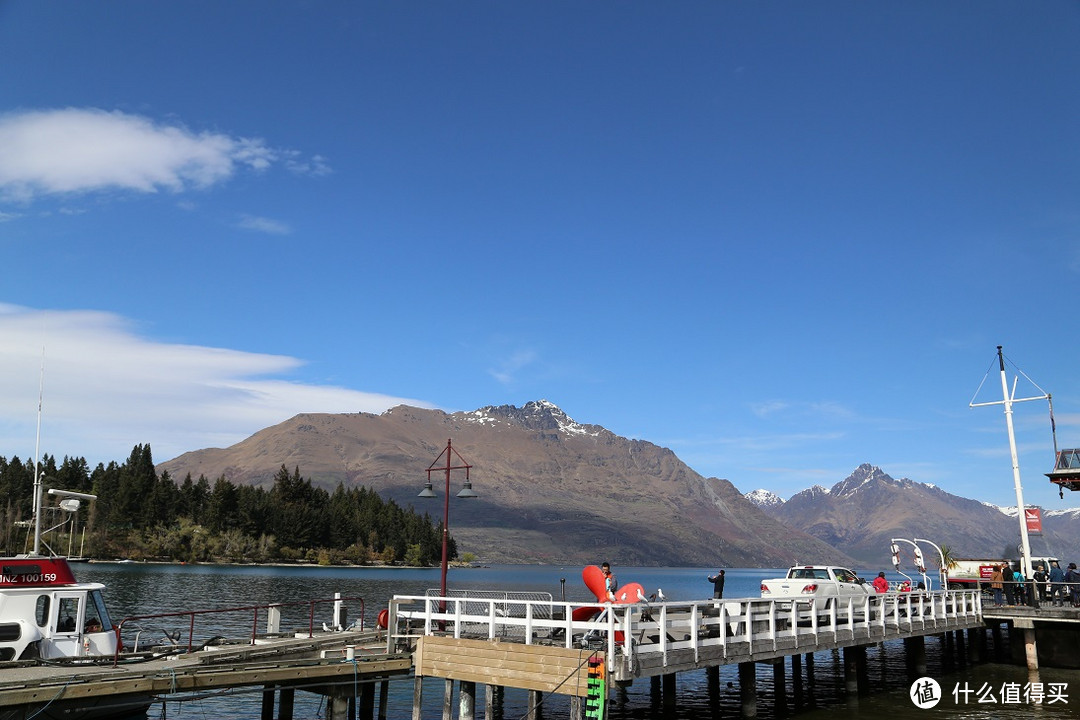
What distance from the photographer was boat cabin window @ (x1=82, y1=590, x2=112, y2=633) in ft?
Answer: 83.4

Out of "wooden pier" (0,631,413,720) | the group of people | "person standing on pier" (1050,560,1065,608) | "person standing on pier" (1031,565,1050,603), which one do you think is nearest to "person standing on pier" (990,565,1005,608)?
the group of people

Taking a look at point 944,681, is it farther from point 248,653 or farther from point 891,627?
point 248,653

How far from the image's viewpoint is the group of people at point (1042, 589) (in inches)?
1607

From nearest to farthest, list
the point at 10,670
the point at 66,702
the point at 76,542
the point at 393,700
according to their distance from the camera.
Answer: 1. the point at 66,702
2. the point at 10,670
3. the point at 393,700
4. the point at 76,542

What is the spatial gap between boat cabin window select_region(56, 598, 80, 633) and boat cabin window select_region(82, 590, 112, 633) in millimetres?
309

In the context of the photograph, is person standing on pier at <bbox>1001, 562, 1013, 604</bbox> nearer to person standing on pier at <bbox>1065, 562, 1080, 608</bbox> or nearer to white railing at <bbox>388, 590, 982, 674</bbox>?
person standing on pier at <bbox>1065, 562, 1080, 608</bbox>

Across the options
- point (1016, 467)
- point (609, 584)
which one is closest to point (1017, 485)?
point (1016, 467)

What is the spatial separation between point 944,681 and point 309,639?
98.3 ft

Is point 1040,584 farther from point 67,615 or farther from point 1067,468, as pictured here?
point 67,615

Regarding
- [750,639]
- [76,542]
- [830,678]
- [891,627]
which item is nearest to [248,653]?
[750,639]

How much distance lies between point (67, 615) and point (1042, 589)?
1755 inches

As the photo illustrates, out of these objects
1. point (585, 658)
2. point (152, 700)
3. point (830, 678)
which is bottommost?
point (830, 678)

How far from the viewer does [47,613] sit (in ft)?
81.1

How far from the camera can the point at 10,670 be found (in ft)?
70.9
